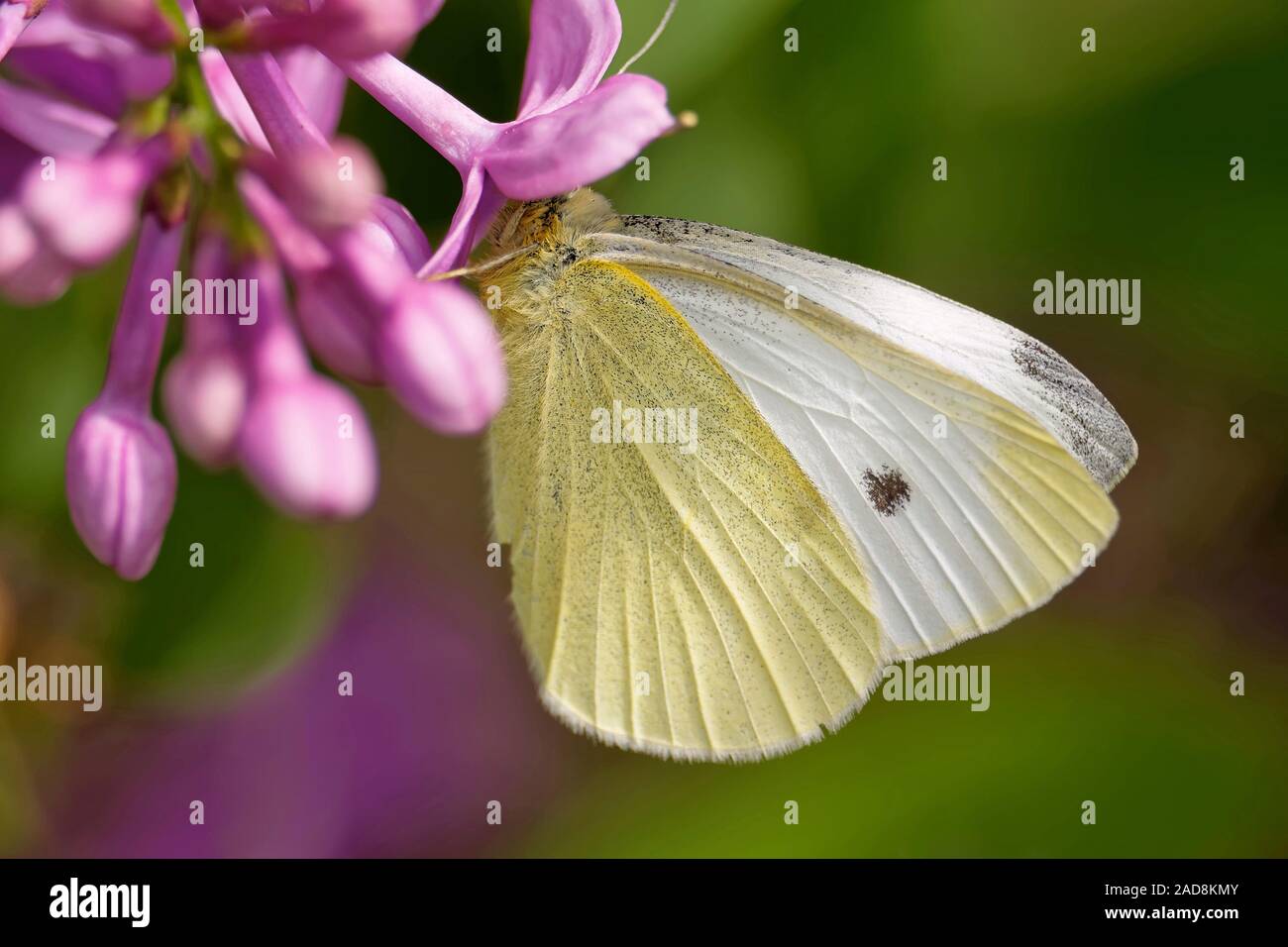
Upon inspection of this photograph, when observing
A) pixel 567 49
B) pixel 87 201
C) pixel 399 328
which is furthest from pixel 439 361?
pixel 567 49

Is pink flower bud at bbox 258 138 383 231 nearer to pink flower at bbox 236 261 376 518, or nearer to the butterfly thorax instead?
pink flower at bbox 236 261 376 518

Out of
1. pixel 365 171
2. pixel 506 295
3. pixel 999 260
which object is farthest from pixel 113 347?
A: pixel 999 260

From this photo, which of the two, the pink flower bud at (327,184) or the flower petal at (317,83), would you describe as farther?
the flower petal at (317,83)

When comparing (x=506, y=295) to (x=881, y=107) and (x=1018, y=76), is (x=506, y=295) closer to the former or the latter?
(x=881, y=107)

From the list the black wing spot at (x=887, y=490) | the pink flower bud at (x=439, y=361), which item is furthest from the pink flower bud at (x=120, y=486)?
the black wing spot at (x=887, y=490)

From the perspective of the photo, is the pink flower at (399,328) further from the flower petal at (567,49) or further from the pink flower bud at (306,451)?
the flower petal at (567,49)

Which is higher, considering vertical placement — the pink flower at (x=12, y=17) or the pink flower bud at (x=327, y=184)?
the pink flower at (x=12, y=17)

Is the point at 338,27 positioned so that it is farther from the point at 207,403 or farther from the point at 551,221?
the point at 551,221

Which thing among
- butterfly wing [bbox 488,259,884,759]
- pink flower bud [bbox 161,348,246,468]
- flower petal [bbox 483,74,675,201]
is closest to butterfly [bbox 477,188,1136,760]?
butterfly wing [bbox 488,259,884,759]
